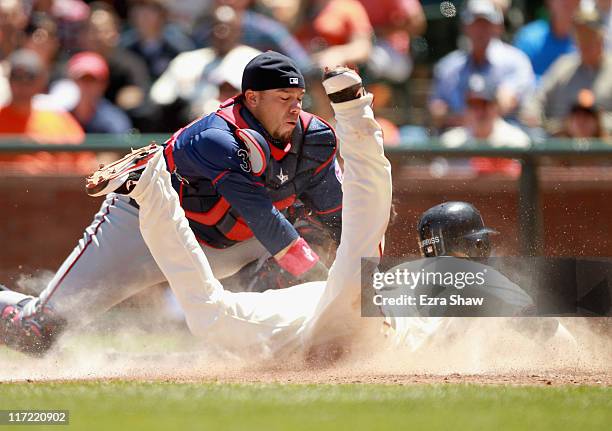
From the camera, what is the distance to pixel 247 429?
444 centimetres

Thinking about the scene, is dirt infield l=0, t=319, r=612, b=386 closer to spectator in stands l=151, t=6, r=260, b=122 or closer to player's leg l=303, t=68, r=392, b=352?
player's leg l=303, t=68, r=392, b=352

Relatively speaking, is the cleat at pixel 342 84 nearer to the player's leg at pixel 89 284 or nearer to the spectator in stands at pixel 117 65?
the player's leg at pixel 89 284

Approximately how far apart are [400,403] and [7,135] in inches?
221

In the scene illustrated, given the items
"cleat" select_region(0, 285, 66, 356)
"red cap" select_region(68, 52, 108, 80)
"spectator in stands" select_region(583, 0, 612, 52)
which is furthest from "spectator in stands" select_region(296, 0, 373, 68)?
"cleat" select_region(0, 285, 66, 356)

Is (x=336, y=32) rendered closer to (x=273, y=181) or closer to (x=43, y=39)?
(x=43, y=39)

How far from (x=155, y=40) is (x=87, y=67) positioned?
2.66ft

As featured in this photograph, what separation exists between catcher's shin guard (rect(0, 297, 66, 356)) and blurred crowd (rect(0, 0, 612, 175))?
258 cm

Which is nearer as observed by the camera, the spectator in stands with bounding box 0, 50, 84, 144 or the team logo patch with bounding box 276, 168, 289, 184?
the team logo patch with bounding box 276, 168, 289, 184

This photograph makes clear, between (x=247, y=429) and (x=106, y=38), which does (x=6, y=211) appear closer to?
(x=106, y=38)

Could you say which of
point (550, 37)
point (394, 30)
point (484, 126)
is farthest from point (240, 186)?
point (550, 37)

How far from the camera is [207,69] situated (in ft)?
32.2

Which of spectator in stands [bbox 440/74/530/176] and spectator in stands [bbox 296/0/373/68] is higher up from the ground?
spectator in stands [bbox 296/0/373/68]

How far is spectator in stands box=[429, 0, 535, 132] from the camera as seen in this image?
979cm

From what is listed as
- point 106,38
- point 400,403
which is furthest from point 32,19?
point 400,403
